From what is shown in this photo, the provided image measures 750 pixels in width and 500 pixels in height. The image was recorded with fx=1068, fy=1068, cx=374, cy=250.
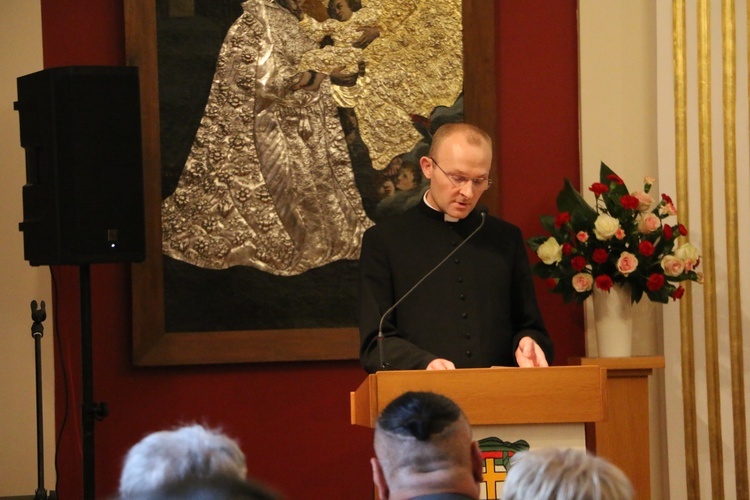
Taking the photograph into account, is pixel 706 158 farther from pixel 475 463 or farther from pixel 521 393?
pixel 475 463

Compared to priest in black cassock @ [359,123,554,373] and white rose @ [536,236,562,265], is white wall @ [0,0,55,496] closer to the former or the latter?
priest in black cassock @ [359,123,554,373]

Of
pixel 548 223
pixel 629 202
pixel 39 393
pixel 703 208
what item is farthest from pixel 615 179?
pixel 39 393

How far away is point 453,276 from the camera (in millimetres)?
3494

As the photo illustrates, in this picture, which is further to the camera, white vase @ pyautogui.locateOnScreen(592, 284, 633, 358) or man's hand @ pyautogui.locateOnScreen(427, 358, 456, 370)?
white vase @ pyautogui.locateOnScreen(592, 284, 633, 358)

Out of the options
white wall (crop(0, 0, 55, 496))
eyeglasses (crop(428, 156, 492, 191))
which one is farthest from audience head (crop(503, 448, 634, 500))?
white wall (crop(0, 0, 55, 496))

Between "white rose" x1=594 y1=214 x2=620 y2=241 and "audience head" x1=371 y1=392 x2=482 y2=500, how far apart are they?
221cm

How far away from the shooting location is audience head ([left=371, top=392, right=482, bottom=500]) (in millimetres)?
1698

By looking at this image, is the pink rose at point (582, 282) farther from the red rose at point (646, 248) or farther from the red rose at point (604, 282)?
the red rose at point (646, 248)

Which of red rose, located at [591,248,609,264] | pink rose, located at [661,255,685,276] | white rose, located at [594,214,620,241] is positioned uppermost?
white rose, located at [594,214,620,241]

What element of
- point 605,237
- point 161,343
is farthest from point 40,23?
point 605,237

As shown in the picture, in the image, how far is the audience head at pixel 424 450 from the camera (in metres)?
1.70

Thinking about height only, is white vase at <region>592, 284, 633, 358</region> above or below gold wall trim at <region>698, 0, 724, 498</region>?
below

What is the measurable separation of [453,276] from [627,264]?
0.81 metres

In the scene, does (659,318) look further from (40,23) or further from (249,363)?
(40,23)
